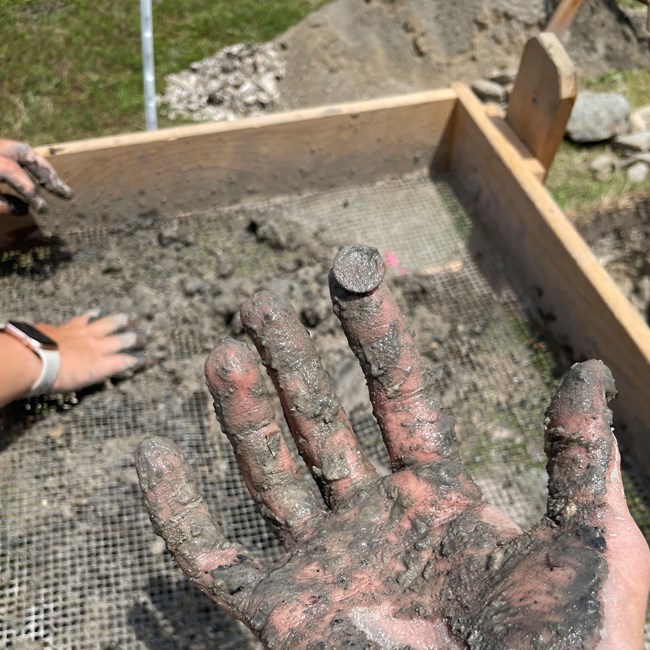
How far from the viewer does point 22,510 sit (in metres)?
1.52

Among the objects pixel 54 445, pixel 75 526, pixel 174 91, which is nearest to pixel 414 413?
pixel 75 526

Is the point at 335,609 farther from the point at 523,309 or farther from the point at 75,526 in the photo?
the point at 523,309

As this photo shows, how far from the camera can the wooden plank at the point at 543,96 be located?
1862 millimetres

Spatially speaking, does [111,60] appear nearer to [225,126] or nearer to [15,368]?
[225,126]

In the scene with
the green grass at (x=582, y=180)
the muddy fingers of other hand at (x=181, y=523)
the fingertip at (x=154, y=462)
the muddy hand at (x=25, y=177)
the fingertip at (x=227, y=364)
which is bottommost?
the green grass at (x=582, y=180)

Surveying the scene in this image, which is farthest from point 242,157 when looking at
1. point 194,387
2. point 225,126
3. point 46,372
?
point 46,372

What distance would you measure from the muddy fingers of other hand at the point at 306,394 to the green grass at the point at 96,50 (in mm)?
2272

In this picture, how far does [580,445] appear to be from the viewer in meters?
0.88

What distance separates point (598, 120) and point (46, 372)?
2681 mm

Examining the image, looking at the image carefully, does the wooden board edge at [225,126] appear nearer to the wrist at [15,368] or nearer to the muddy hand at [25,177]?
the muddy hand at [25,177]

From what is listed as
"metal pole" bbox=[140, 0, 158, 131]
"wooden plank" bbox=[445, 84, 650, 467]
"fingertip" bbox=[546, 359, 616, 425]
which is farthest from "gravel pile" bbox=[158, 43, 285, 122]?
"fingertip" bbox=[546, 359, 616, 425]

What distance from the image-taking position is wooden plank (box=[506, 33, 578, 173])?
6.11 feet

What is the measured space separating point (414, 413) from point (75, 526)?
905mm

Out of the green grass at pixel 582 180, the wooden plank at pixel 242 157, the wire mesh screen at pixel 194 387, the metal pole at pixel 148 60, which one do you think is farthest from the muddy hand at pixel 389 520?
the green grass at pixel 582 180
